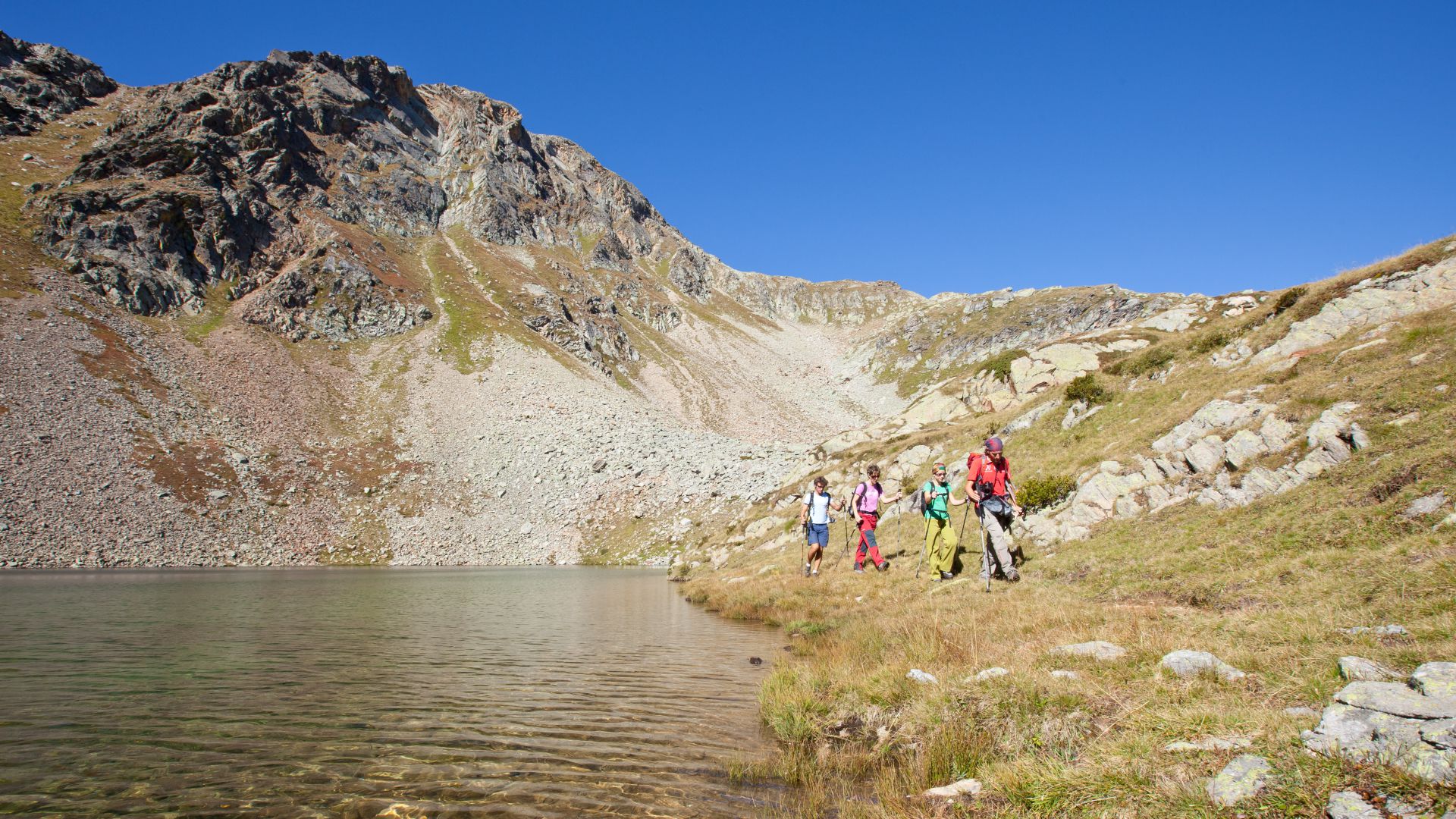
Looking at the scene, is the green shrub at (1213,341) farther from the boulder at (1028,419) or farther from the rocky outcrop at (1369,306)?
the boulder at (1028,419)

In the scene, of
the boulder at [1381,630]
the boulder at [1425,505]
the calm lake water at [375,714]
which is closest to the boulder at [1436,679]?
the boulder at [1381,630]

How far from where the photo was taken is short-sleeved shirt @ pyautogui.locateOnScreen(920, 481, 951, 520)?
15102 mm

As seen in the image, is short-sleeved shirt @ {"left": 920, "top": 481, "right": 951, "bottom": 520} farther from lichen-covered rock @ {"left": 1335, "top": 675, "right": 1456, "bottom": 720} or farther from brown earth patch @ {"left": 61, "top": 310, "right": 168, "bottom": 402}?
brown earth patch @ {"left": 61, "top": 310, "right": 168, "bottom": 402}

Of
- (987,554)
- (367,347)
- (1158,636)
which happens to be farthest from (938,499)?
(367,347)

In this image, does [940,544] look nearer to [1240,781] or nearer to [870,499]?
[870,499]

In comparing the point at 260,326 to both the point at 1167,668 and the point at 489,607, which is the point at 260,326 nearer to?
the point at 489,607

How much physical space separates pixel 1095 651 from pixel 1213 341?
68.1ft

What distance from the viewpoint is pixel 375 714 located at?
9.01m

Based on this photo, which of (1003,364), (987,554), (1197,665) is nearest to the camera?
(1197,665)

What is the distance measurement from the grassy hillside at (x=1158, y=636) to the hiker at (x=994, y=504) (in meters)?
0.60

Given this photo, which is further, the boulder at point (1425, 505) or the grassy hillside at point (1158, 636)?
the boulder at point (1425, 505)

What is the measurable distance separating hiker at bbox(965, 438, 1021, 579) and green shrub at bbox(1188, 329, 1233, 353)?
14.1 metres

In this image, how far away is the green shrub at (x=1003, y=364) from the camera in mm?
38062

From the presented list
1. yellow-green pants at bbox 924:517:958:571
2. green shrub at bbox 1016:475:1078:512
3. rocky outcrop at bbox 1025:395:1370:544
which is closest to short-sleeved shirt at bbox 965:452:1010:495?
yellow-green pants at bbox 924:517:958:571
